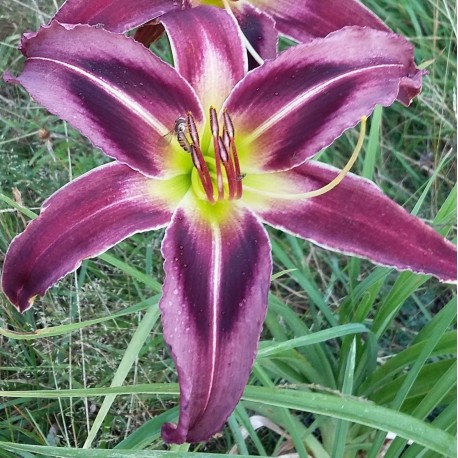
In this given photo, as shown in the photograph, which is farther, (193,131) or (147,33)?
(147,33)

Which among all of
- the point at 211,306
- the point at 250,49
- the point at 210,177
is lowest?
the point at 211,306

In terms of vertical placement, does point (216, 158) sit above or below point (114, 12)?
below

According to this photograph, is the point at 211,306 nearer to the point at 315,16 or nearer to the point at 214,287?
the point at 214,287

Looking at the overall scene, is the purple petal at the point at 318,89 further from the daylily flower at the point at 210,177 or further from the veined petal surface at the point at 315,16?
the veined petal surface at the point at 315,16

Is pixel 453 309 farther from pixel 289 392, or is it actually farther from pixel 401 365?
pixel 289 392

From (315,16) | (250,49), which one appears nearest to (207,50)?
(250,49)

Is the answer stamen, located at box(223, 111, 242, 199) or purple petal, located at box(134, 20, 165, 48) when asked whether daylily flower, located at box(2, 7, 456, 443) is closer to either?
stamen, located at box(223, 111, 242, 199)

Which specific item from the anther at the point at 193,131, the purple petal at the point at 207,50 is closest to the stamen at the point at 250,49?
the purple petal at the point at 207,50

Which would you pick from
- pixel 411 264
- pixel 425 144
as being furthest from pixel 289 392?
pixel 425 144
